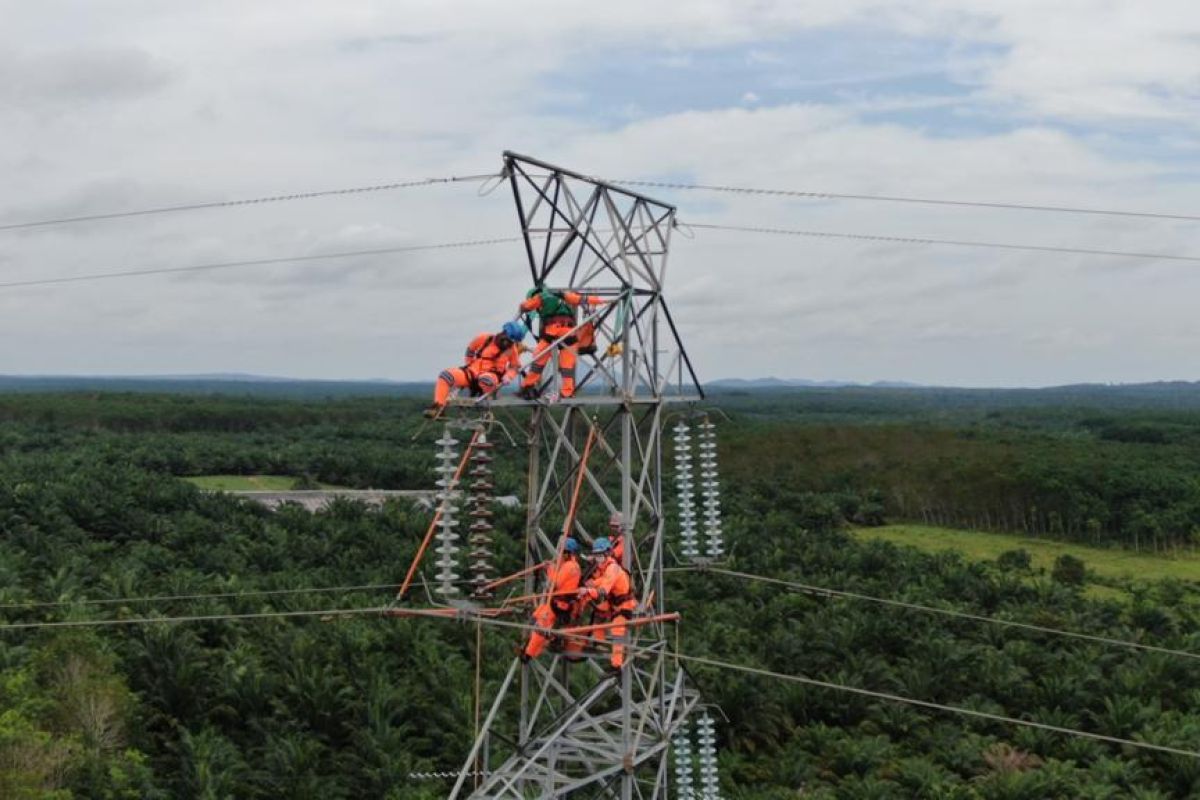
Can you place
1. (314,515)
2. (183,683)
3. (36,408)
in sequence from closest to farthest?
(183,683) < (314,515) < (36,408)

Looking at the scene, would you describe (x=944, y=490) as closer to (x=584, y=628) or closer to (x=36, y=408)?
(x=584, y=628)

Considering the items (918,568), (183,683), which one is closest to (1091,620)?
(918,568)

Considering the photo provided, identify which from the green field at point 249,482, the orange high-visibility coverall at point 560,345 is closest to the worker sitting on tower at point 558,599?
the orange high-visibility coverall at point 560,345

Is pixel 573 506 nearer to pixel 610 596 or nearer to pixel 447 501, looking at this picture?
pixel 610 596

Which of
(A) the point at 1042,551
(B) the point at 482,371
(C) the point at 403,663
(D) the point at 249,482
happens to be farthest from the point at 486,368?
(D) the point at 249,482

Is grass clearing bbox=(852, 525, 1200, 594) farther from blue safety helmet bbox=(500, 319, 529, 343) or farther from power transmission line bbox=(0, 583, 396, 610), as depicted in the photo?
blue safety helmet bbox=(500, 319, 529, 343)

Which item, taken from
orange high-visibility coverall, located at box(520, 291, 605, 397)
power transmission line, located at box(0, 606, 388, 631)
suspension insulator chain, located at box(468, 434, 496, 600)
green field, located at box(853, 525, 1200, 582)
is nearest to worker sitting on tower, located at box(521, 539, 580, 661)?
suspension insulator chain, located at box(468, 434, 496, 600)

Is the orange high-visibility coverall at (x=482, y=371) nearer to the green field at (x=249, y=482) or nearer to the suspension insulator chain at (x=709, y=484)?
the suspension insulator chain at (x=709, y=484)
